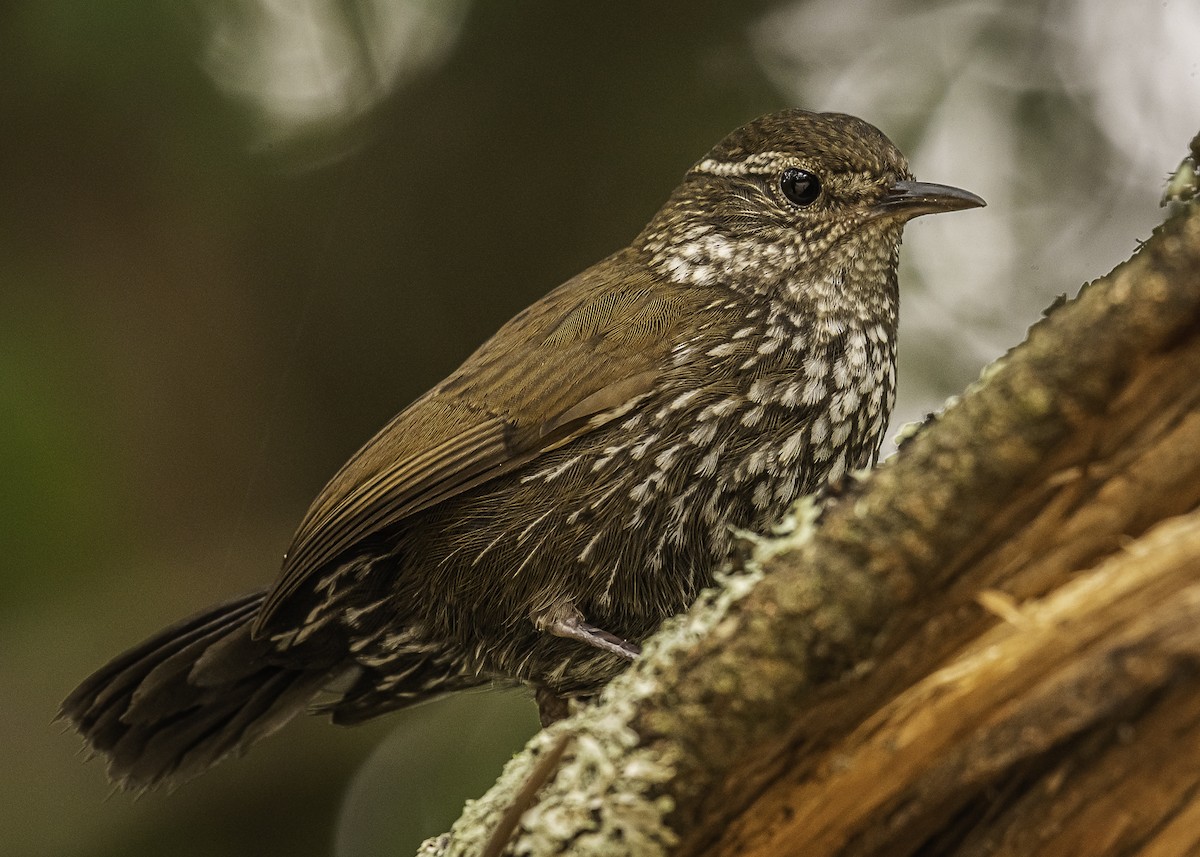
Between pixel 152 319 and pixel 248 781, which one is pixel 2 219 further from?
pixel 248 781

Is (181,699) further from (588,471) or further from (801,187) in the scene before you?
(801,187)

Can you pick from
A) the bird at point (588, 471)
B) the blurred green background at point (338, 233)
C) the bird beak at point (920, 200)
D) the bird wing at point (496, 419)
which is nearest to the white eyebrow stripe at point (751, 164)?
A: the bird at point (588, 471)

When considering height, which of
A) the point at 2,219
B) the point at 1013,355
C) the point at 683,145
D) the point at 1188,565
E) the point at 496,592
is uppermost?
the point at 2,219

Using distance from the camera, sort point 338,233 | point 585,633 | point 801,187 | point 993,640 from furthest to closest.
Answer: point 338,233
point 801,187
point 585,633
point 993,640

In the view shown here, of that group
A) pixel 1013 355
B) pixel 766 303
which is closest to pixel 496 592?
pixel 766 303

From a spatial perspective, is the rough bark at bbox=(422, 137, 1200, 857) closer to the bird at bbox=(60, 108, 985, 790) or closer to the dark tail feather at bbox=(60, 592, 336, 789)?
the bird at bbox=(60, 108, 985, 790)

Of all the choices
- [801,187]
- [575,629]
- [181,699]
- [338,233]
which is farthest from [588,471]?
[338,233]

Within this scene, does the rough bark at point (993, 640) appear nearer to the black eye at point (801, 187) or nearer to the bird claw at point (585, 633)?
the bird claw at point (585, 633)

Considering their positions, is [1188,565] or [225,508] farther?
[225,508]

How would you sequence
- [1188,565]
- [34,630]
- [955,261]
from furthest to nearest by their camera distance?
1. [955,261]
2. [34,630]
3. [1188,565]
